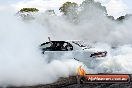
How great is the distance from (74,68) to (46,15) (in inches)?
651

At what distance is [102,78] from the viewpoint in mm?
11312

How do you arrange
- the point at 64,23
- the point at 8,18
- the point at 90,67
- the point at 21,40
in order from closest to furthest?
the point at 90,67 → the point at 21,40 → the point at 8,18 → the point at 64,23

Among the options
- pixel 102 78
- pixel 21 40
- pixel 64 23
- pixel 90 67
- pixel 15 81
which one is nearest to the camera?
pixel 102 78

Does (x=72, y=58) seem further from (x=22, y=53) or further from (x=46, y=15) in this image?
(x=46, y=15)

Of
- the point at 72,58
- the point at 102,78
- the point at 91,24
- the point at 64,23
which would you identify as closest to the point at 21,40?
the point at 72,58

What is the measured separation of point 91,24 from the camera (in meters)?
34.0

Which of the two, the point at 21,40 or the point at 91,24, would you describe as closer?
the point at 21,40

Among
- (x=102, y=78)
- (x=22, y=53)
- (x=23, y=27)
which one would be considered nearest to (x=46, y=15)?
(x=23, y=27)

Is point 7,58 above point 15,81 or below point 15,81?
above

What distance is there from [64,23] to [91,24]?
4.64 metres

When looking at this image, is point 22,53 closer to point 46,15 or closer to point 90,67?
point 90,67

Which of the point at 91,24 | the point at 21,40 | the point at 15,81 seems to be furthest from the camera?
A: the point at 91,24

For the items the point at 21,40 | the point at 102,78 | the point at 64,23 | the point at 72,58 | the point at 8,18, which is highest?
the point at 64,23

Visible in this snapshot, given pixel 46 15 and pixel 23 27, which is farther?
pixel 46 15
